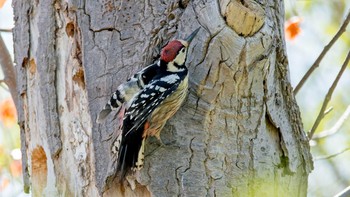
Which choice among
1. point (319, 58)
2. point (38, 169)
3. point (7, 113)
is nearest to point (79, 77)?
point (38, 169)

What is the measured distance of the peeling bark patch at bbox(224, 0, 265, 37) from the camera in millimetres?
2533

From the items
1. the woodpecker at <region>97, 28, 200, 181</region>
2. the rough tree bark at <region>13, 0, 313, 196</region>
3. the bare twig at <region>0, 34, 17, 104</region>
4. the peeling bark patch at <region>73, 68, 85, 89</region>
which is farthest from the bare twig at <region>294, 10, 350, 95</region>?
the bare twig at <region>0, 34, 17, 104</region>

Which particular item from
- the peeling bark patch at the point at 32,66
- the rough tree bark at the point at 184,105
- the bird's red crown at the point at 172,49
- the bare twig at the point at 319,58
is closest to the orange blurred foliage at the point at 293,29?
the bare twig at the point at 319,58

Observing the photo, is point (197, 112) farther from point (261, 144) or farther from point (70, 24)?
point (70, 24)

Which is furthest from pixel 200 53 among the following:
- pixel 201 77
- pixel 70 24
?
pixel 70 24

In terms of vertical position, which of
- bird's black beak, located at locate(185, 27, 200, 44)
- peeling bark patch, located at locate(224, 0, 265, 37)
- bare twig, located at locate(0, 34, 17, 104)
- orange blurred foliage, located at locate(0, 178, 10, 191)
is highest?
peeling bark patch, located at locate(224, 0, 265, 37)

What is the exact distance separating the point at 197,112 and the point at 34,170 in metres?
0.76

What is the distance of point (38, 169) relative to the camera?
9.24 feet

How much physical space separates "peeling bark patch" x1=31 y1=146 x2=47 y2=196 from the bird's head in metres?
0.66

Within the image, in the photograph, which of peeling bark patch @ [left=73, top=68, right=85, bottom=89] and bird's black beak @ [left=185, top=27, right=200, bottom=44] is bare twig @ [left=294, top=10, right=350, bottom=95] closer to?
bird's black beak @ [left=185, top=27, right=200, bottom=44]

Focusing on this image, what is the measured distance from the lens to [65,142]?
267 centimetres

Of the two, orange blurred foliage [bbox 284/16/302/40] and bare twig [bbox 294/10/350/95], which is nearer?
bare twig [bbox 294/10/350/95]

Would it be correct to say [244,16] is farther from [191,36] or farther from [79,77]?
[79,77]

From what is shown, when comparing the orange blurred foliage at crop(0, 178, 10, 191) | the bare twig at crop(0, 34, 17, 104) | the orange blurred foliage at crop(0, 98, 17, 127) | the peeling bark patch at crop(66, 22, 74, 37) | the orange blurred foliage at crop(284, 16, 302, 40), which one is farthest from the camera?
the orange blurred foliage at crop(0, 178, 10, 191)
